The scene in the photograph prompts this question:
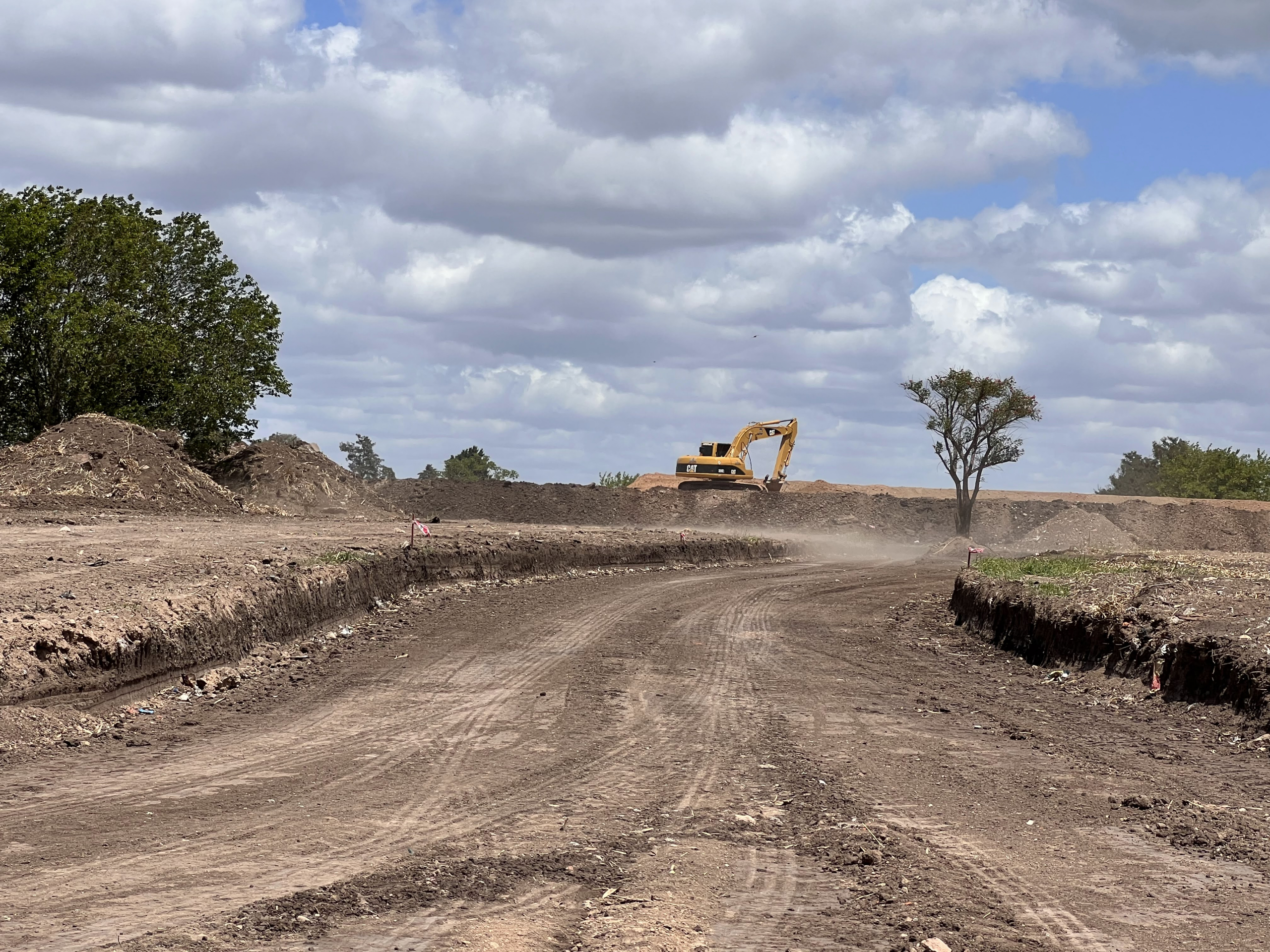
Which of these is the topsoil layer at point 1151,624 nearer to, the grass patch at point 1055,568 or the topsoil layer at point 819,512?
the grass patch at point 1055,568

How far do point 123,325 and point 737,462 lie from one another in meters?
36.5

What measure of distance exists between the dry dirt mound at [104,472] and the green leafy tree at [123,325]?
17.7 ft

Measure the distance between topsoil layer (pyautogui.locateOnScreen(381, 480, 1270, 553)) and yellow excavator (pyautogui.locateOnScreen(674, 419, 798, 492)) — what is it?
2.24 feet

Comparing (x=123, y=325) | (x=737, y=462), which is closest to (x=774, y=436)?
(x=737, y=462)

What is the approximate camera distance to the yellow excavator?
68.4m

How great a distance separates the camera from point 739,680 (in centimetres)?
1453

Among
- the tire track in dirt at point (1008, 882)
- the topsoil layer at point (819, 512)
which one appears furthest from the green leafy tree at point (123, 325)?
the tire track in dirt at point (1008, 882)

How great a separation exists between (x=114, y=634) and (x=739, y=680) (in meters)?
7.04

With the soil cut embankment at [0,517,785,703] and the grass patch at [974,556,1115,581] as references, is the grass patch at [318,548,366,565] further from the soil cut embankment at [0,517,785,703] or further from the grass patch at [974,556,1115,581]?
the grass patch at [974,556,1115,581]

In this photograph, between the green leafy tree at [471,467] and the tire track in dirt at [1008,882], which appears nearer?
the tire track in dirt at [1008,882]

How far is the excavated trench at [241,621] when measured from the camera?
11719 millimetres

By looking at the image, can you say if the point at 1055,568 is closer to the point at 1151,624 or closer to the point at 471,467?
the point at 1151,624

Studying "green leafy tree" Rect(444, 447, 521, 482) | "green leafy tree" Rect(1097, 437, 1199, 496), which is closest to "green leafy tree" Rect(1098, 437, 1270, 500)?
"green leafy tree" Rect(1097, 437, 1199, 496)

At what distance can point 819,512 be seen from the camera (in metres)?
69.8
